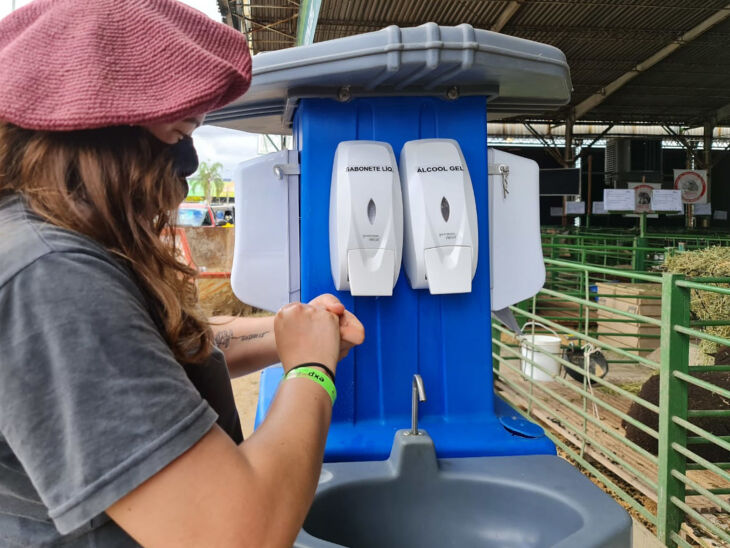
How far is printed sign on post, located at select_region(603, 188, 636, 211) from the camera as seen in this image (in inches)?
309

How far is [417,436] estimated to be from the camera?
1.34 meters

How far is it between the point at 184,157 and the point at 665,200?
26.5 feet

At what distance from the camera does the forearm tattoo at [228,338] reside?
1216 millimetres

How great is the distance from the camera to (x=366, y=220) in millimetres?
1451

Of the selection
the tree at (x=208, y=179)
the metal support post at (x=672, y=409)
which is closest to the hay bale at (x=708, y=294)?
the metal support post at (x=672, y=409)

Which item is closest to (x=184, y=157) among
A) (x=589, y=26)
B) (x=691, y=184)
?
(x=589, y=26)

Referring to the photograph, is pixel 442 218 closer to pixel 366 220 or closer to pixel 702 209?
pixel 366 220

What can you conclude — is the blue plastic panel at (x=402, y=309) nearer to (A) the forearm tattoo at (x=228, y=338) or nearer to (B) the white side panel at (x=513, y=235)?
(B) the white side panel at (x=513, y=235)

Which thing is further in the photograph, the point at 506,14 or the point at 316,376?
the point at 506,14

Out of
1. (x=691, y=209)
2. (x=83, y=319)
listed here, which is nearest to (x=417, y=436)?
(x=83, y=319)

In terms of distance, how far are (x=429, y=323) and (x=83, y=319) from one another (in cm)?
108

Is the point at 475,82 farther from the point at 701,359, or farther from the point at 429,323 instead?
the point at 701,359

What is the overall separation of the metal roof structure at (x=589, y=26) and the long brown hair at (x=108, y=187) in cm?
633

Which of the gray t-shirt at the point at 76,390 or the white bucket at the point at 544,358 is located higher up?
the gray t-shirt at the point at 76,390
